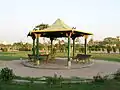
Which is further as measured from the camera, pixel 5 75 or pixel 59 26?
pixel 59 26

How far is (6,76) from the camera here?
7922mm

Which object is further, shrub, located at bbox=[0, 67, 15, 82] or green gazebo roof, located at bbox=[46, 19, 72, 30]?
green gazebo roof, located at bbox=[46, 19, 72, 30]

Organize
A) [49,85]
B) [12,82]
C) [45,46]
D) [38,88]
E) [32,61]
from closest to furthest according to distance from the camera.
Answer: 1. [38,88]
2. [49,85]
3. [12,82]
4. [32,61]
5. [45,46]

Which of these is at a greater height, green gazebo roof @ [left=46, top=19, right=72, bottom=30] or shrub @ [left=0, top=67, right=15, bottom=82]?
green gazebo roof @ [left=46, top=19, right=72, bottom=30]

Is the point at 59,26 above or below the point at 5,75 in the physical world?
above

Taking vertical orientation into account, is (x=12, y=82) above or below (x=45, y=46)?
below

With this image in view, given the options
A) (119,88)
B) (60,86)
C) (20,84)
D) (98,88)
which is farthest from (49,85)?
(119,88)

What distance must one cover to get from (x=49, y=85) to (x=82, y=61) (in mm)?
9322

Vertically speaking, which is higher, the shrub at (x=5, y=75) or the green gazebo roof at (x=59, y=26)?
the green gazebo roof at (x=59, y=26)

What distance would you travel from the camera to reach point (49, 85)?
7.06 meters

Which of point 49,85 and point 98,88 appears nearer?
point 98,88

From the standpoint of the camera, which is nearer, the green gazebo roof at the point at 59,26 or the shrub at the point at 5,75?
the shrub at the point at 5,75

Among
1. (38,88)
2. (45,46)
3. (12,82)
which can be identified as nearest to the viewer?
(38,88)

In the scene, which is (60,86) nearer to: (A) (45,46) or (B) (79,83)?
(B) (79,83)
